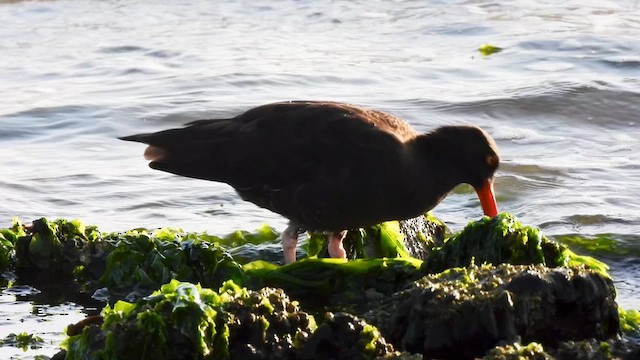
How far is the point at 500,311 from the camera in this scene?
3.74 meters

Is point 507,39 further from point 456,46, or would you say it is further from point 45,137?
point 45,137

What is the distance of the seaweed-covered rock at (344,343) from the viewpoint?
3666mm

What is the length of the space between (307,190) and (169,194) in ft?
5.77

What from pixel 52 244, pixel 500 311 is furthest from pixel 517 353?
pixel 52 244

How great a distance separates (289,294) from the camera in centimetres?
493

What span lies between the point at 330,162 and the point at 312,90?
4006 mm

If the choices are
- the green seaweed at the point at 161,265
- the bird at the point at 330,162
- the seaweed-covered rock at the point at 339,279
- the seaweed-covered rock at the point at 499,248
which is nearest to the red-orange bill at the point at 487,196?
the bird at the point at 330,162

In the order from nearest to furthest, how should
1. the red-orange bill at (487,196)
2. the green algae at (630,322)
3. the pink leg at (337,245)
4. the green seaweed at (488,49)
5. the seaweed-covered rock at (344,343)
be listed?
1. the seaweed-covered rock at (344,343)
2. the green algae at (630,322)
3. the pink leg at (337,245)
4. the red-orange bill at (487,196)
5. the green seaweed at (488,49)

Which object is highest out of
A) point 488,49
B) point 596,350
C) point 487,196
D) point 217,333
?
point 217,333

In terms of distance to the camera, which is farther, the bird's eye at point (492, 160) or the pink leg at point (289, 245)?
the bird's eye at point (492, 160)

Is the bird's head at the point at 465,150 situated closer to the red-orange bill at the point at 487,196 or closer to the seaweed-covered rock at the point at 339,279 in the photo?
the red-orange bill at the point at 487,196

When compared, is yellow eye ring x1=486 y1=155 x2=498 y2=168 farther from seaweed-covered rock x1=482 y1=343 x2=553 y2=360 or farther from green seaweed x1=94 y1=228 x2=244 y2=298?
seaweed-covered rock x1=482 y1=343 x2=553 y2=360

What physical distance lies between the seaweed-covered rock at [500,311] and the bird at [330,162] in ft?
4.78

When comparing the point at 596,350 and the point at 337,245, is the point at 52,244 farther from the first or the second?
the point at 596,350
